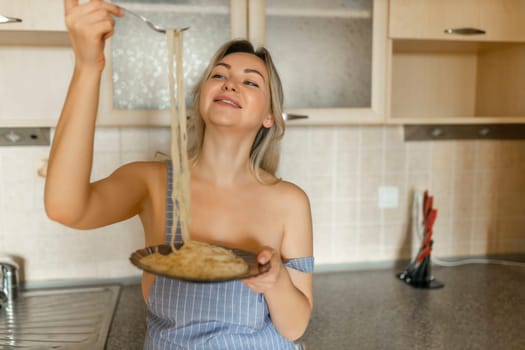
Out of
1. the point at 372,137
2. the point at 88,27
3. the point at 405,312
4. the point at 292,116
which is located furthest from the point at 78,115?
the point at 372,137

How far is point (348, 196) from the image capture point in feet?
6.29

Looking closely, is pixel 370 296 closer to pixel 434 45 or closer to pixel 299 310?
pixel 299 310

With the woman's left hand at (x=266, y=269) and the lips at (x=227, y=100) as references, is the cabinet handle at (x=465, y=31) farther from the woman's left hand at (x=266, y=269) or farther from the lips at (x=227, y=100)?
the woman's left hand at (x=266, y=269)

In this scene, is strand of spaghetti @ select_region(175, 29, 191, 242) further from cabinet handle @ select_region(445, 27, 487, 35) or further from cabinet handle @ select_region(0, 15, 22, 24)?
cabinet handle @ select_region(445, 27, 487, 35)

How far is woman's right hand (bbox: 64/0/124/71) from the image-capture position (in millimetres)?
786

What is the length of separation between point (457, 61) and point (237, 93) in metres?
1.24

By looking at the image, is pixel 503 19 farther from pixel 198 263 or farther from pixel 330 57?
pixel 198 263

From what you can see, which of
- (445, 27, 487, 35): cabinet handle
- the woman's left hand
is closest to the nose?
the woman's left hand

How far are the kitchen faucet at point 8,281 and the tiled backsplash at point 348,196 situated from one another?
0.28 feet

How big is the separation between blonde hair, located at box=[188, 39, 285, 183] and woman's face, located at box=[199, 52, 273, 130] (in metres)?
0.03

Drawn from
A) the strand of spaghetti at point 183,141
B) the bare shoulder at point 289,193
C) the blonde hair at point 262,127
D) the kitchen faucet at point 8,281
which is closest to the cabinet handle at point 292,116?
the blonde hair at point 262,127

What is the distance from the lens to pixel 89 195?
2.98 feet

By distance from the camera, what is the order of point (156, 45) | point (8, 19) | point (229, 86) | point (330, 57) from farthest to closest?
point (330, 57), point (156, 45), point (8, 19), point (229, 86)

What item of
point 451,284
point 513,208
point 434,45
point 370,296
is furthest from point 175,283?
point 513,208
